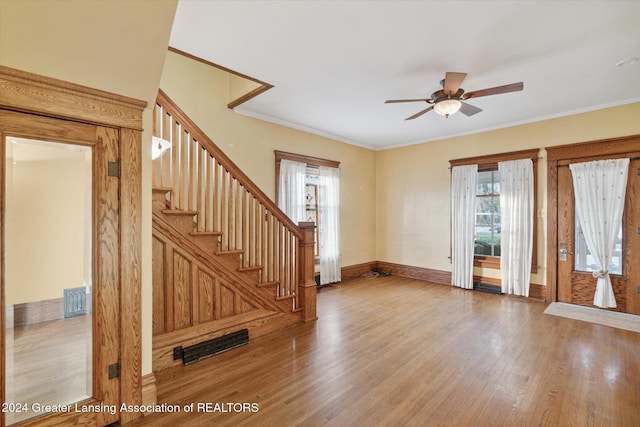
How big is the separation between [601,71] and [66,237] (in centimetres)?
525

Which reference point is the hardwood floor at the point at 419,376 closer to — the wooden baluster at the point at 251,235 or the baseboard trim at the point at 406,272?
the wooden baluster at the point at 251,235

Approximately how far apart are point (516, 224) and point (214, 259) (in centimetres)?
486

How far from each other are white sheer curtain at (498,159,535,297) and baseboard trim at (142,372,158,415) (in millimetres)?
5326

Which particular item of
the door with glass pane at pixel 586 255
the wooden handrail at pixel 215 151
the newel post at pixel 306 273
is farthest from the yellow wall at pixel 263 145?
the door with glass pane at pixel 586 255

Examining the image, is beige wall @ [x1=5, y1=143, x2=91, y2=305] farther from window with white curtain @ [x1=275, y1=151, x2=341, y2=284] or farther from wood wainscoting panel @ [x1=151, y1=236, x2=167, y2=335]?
window with white curtain @ [x1=275, y1=151, x2=341, y2=284]

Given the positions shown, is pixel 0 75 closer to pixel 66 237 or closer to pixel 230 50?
pixel 66 237

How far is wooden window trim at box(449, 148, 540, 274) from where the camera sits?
4.84m

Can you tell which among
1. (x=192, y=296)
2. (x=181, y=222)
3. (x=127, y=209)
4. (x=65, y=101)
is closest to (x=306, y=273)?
(x=192, y=296)

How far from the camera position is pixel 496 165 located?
5.27 m

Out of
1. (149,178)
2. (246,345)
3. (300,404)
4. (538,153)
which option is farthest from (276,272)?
(538,153)

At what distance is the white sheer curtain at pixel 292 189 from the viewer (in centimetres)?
504

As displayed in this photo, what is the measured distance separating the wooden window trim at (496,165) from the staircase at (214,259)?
3533 millimetres

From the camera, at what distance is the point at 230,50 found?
2.85 meters

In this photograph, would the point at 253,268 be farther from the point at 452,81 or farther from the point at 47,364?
the point at 452,81
